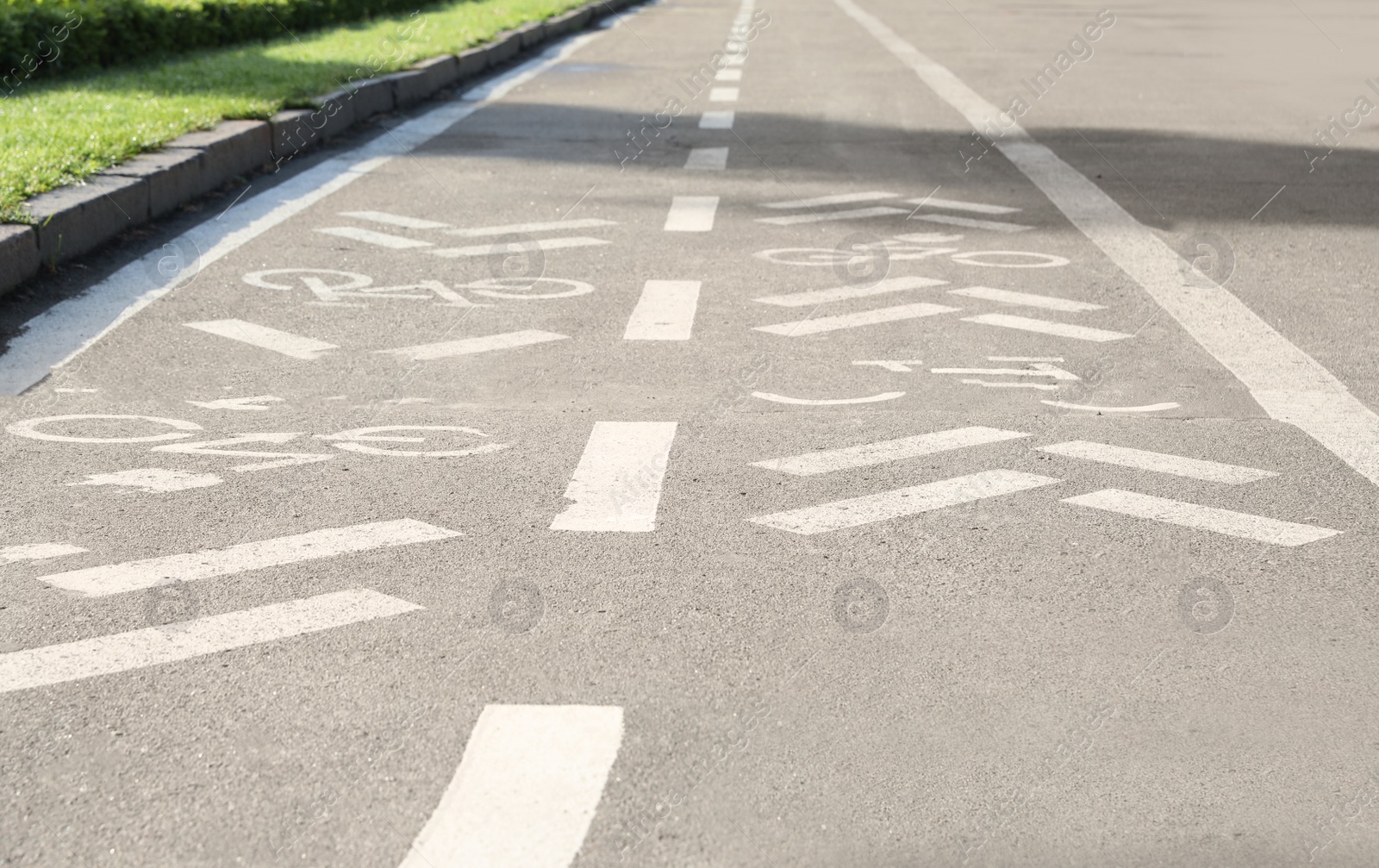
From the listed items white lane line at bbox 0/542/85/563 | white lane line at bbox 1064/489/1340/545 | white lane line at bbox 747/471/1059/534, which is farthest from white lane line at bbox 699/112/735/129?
white lane line at bbox 0/542/85/563

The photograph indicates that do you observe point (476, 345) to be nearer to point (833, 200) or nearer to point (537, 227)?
point (537, 227)

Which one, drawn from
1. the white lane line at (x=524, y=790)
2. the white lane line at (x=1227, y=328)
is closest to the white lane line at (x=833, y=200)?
the white lane line at (x=1227, y=328)

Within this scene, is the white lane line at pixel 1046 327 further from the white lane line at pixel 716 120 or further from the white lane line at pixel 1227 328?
the white lane line at pixel 716 120

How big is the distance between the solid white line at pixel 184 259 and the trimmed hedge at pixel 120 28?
2.57 m

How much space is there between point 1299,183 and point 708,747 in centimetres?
738

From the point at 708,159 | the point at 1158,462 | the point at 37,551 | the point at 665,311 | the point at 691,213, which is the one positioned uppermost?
the point at 37,551

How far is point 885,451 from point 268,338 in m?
2.44

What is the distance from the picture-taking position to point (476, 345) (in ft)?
18.9

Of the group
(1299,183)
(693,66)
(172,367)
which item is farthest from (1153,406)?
(693,66)

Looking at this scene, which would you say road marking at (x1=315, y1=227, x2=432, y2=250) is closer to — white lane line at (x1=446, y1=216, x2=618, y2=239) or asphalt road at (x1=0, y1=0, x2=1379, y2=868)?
asphalt road at (x1=0, y1=0, x2=1379, y2=868)

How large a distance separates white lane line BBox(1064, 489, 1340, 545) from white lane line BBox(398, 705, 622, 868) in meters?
1.64

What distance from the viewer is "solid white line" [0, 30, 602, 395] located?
18.1 feet

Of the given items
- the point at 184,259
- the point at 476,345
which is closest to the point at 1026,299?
the point at 476,345

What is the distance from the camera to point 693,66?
53.5 ft
